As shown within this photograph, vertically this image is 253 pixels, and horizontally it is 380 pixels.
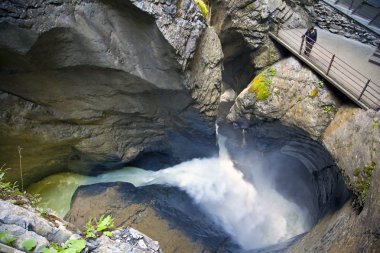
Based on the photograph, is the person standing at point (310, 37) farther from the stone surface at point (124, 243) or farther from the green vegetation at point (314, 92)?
the stone surface at point (124, 243)

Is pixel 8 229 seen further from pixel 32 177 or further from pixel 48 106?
pixel 32 177

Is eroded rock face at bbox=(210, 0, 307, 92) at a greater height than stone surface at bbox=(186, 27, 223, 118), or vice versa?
eroded rock face at bbox=(210, 0, 307, 92)

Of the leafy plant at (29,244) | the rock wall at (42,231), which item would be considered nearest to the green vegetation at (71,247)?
the rock wall at (42,231)

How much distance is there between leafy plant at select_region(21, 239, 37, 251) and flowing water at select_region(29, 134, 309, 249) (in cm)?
710

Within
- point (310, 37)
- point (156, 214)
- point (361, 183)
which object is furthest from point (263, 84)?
point (156, 214)

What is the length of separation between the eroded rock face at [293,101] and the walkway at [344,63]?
1.35ft

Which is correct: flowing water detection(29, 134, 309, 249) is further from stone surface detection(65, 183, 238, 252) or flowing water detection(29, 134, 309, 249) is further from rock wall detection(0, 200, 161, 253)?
rock wall detection(0, 200, 161, 253)

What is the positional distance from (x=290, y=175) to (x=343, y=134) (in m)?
4.43

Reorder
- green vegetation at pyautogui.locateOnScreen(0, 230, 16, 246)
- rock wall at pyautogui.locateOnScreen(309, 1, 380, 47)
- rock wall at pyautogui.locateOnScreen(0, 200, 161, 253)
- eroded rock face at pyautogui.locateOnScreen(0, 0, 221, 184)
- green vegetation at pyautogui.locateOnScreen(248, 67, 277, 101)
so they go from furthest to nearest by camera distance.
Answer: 1. rock wall at pyautogui.locateOnScreen(309, 1, 380, 47)
2. green vegetation at pyautogui.locateOnScreen(248, 67, 277, 101)
3. eroded rock face at pyautogui.locateOnScreen(0, 0, 221, 184)
4. rock wall at pyautogui.locateOnScreen(0, 200, 161, 253)
5. green vegetation at pyautogui.locateOnScreen(0, 230, 16, 246)

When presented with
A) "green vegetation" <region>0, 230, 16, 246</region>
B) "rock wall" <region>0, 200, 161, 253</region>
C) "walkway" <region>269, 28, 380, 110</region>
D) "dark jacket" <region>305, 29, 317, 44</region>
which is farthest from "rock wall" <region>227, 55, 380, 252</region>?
"green vegetation" <region>0, 230, 16, 246</region>

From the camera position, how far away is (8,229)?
3.64m

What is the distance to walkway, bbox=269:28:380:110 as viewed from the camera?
8344 mm

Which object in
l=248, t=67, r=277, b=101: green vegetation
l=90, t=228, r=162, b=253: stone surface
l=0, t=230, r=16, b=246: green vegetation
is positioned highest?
l=248, t=67, r=277, b=101: green vegetation

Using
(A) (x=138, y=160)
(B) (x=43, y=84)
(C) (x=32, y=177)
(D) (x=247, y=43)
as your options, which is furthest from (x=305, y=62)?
(C) (x=32, y=177)
